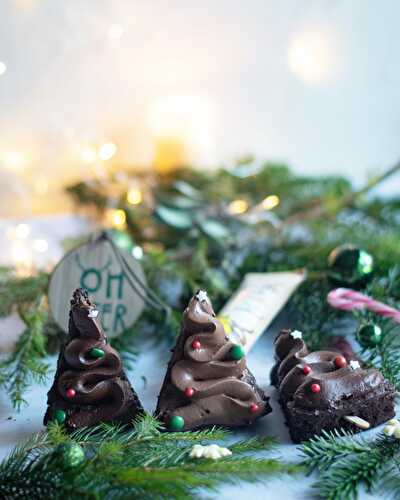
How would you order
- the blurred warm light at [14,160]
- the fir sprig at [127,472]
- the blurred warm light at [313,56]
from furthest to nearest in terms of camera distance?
the blurred warm light at [313,56]
the blurred warm light at [14,160]
the fir sprig at [127,472]

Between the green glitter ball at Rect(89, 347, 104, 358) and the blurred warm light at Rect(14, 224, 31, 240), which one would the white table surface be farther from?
the blurred warm light at Rect(14, 224, 31, 240)

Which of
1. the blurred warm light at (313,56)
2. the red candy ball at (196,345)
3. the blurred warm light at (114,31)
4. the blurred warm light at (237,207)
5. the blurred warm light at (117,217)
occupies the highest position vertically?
the blurred warm light at (114,31)

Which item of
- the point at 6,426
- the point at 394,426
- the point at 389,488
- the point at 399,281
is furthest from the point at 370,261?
the point at 6,426

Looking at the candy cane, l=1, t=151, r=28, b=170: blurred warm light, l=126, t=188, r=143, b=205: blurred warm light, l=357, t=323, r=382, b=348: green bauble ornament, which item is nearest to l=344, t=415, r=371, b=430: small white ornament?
l=357, t=323, r=382, b=348: green bauble ornament

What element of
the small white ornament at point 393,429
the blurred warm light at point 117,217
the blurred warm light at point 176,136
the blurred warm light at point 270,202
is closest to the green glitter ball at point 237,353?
A: the small white ornament at point 393,429

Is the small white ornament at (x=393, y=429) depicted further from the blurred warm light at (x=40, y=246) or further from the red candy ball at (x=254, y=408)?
the blurred warm light at (x=40, y=246)

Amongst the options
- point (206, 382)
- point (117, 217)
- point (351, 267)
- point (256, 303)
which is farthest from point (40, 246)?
point (206, 382)

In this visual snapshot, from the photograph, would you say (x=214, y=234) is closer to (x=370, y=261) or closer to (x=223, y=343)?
(x=370, y=261)
